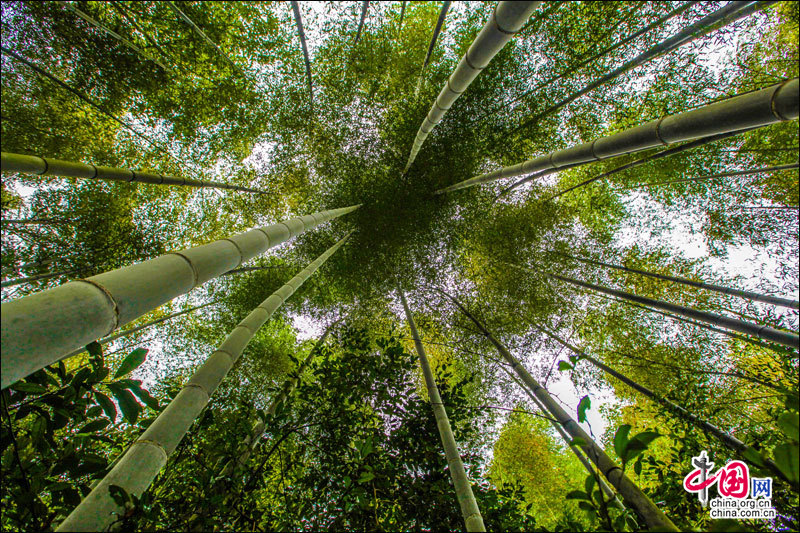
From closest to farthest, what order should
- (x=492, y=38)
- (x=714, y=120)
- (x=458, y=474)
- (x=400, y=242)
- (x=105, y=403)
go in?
(x=105, y=403), (x=714, y=120), (x=492, y=38), (x=458, y=474), (x=400, y=242)

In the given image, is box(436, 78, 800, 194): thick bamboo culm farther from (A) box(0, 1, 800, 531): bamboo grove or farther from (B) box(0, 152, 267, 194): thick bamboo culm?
(B) box(0, 152, 267, 194): thick bamboo culm

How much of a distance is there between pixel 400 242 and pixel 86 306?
19.0 ft

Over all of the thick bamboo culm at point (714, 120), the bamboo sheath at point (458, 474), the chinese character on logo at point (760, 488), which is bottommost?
the bamboo sheath at point (458, 474)

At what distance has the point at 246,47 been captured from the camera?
4789 mm

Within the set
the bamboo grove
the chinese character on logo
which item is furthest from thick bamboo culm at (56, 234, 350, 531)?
the chinese character on logo

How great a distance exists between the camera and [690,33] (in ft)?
11.8

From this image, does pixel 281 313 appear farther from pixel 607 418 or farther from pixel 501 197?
pixel 607 418

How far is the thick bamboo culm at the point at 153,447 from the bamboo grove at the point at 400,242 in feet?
0.05

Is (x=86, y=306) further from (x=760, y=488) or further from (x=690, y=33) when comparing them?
(x=690, y=33)

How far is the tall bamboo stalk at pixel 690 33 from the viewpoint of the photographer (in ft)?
10.4

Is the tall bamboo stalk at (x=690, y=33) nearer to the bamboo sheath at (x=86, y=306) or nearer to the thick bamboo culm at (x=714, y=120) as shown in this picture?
the thick bamboo culm at (x=714, y=120)

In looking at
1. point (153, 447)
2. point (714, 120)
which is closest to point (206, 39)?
point (153, 447)

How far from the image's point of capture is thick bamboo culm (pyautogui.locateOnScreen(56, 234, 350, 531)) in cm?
113

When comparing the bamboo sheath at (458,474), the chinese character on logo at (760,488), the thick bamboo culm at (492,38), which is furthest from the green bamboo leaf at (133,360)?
the chinese character on logo at (760,488)
